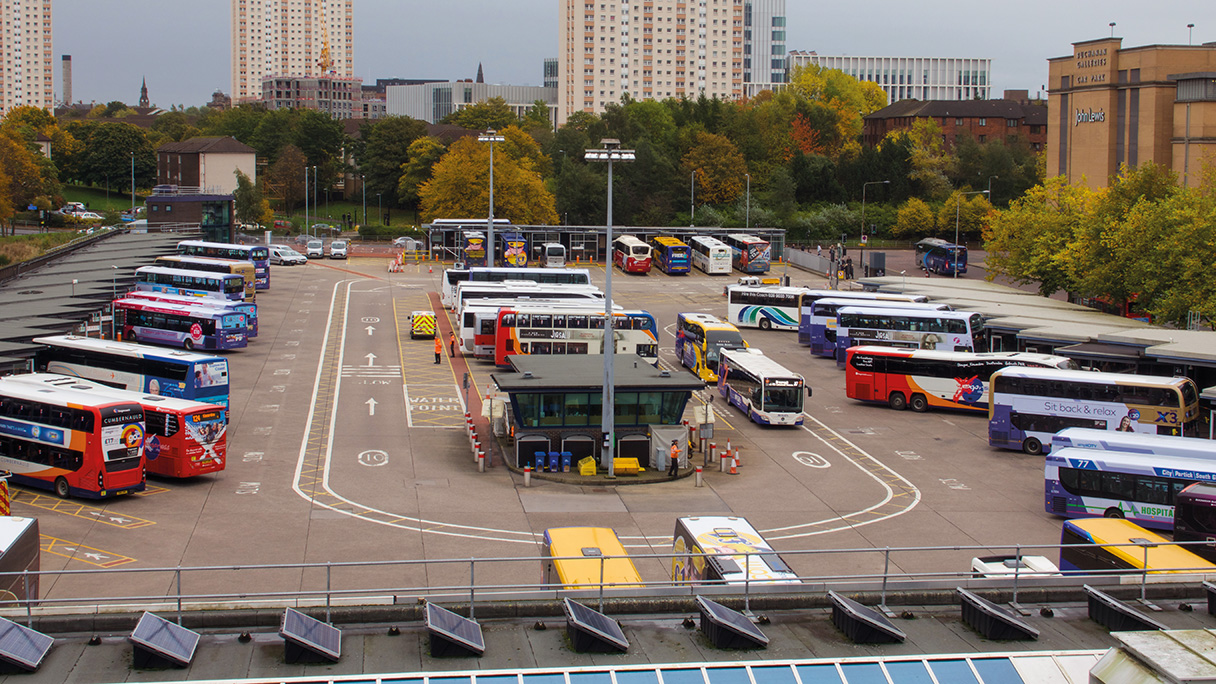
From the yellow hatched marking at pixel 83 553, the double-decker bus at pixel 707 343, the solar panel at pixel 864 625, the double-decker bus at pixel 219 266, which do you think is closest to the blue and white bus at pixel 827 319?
the double-decker bus at pixel 707 343

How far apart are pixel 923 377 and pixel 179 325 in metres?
34.3

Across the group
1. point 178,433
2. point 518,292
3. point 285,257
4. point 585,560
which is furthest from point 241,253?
point 585,560

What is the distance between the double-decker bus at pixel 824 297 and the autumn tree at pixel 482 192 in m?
39.5

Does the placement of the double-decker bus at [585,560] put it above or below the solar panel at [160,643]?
below

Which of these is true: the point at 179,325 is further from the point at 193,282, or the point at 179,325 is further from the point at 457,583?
the point at 457,583

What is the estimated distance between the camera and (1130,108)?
7706cm

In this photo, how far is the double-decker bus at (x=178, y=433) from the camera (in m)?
31.5

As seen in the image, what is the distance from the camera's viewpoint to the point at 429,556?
26172 millimetres

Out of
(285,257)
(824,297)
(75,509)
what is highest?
(285,257)

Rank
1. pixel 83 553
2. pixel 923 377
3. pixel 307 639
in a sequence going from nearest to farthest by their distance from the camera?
1. pixel 307 639
2. pixel 83 553
3. pixel 923 377

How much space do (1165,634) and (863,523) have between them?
19.3 meters

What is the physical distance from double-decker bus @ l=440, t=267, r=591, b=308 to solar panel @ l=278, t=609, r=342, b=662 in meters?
54.8

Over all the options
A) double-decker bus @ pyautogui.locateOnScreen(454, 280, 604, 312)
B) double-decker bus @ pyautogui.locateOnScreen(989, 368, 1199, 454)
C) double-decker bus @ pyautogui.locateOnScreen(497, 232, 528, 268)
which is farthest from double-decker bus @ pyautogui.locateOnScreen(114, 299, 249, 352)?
double-decker bus @ pyautogui.locateOnScreen(989, 368, 1199, 454)

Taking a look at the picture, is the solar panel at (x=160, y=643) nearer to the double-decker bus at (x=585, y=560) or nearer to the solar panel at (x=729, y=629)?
the solar panel at (x=729, y=629)
